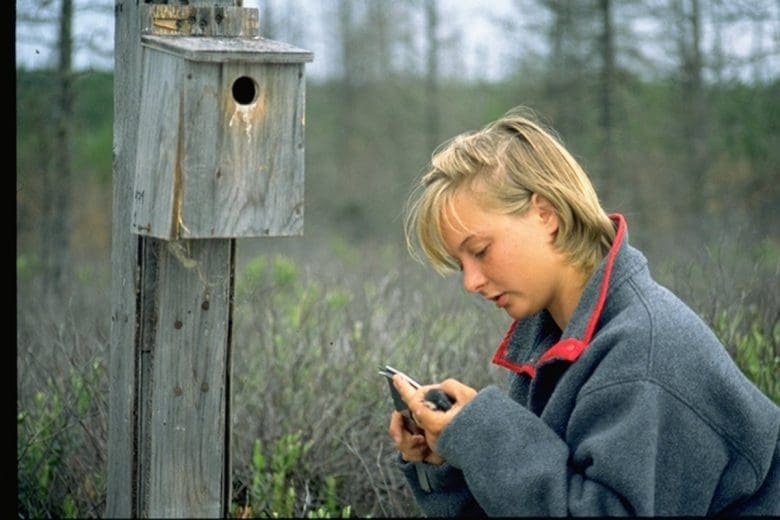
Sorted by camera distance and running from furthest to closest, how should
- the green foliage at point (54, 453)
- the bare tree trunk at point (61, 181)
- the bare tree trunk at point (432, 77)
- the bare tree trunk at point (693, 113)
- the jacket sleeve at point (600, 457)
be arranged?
the bare tree trunk at point (432, 77), the bare tree trunk at point (693, 113), the bare tree trunk at point (61, 181), the green foliage at point (54, 453), the jacket sleeve at point (600, 457)

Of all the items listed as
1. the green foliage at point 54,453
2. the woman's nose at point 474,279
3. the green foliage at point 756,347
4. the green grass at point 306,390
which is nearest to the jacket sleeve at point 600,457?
the woman's nose at point 474,279

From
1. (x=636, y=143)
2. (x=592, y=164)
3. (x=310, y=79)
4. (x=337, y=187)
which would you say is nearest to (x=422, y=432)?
(x=592, y=164)

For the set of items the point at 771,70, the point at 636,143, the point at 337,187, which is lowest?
the point at 337,187

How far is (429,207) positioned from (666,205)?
11.7m

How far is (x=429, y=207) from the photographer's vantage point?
8.75ft

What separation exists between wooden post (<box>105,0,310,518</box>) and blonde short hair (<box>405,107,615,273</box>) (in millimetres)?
397

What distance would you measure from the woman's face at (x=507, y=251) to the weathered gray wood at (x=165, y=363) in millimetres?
659

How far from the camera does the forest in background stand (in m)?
4.51

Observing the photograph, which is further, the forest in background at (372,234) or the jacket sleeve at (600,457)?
the forest in background at (372,234)

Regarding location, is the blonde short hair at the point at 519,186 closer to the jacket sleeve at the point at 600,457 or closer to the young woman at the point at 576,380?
the young woman at the point at 576,380

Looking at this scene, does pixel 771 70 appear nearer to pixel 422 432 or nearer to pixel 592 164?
pixel 592 164

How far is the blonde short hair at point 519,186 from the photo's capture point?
261 centimetres

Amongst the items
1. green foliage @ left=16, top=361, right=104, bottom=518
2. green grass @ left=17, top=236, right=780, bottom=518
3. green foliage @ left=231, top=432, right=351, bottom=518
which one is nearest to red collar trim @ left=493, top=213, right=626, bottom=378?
green grass @ left=17, top=236, right=780, bottom=518

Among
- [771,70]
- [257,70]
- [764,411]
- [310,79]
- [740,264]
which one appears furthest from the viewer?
[310,79]
